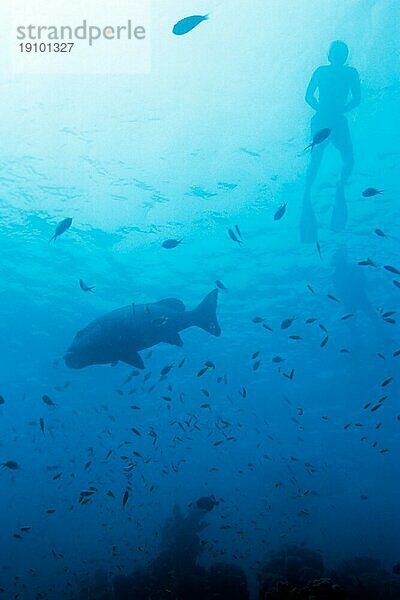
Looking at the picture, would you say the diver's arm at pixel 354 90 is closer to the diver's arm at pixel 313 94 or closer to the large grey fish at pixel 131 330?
the diver's arm at pixel 313 94

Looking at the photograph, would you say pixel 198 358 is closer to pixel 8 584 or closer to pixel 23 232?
pixel 23 232

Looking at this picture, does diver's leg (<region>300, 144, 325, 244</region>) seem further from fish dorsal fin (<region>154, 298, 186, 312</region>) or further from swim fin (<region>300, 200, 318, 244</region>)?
fish dorsal fin (<region>154, 298, 186, 312</region>)

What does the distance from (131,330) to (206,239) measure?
41.0 ft

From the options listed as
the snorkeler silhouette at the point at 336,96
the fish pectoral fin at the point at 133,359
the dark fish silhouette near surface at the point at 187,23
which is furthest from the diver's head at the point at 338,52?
the fish pectoral fin at the point at 133,359

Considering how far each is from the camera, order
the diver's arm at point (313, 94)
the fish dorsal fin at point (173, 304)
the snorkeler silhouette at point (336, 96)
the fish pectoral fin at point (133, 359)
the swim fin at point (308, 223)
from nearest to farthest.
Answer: the fish pectoral fin at point (133, 359), the fish dorsal fin at point (173, 304), the snorkeler silhouette at point (336, 96), the diver's arm at point (313, 94), the swim fin at point (308, 223)

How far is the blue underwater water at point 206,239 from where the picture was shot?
13953 mm

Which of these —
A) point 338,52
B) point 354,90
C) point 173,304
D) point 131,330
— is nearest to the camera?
point 131,330

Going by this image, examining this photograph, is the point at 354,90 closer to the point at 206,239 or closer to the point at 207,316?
the point at 207,316

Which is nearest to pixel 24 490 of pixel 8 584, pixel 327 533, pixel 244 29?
pixel 8 584

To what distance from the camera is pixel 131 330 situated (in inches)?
335

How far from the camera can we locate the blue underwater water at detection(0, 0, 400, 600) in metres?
14.0

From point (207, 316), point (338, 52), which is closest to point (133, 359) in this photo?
point (207, 316)

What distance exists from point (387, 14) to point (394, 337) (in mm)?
18497

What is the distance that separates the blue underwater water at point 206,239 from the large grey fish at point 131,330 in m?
0.20
